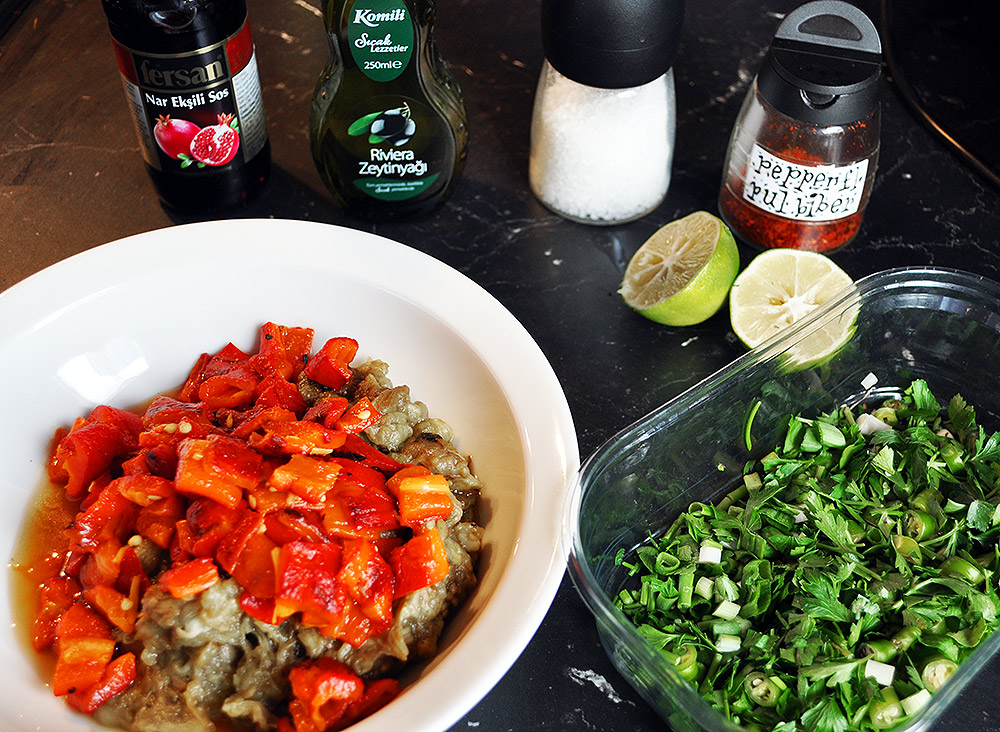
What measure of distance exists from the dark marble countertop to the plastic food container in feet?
0.46

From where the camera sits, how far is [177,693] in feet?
3.33

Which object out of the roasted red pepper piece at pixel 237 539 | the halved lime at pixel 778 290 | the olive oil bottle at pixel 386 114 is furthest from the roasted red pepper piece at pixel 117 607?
the halved lime at pixel 778 290

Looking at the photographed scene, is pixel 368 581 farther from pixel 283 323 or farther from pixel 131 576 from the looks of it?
pixel 283 323

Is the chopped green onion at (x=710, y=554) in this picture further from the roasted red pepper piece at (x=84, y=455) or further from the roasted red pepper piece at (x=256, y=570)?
the roasted red pepper piece at (x=84, y=455)

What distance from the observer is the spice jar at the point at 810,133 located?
4.61ft

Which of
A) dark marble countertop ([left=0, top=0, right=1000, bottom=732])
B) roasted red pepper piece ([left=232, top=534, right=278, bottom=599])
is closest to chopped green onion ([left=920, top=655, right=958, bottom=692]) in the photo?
dark marble countertop ([left=0, top=0, right=1000, bottom=732])

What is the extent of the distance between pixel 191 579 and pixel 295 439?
192 mm

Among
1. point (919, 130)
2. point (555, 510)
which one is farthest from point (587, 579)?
A: point (919, 130)

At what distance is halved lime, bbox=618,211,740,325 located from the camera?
56.7 inches

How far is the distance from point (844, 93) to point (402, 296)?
718 mm

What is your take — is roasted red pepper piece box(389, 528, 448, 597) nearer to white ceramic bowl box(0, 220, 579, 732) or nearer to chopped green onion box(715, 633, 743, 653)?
white ceramic bowl box(0, 220, 579, 732)

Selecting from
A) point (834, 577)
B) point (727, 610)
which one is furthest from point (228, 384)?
point (834, 577)

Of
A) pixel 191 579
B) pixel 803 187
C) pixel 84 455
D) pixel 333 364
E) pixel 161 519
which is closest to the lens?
pixel 191 579

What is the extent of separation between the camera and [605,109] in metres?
1.52
